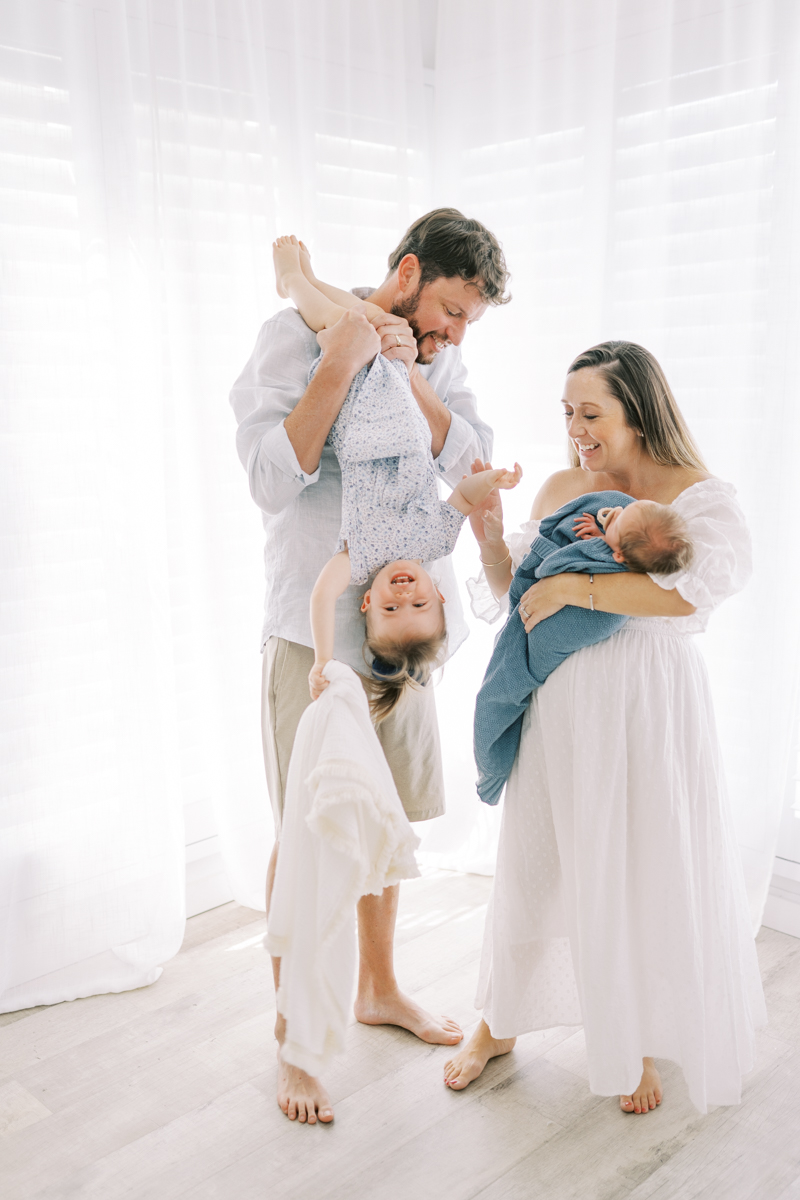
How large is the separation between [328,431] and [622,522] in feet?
1.75

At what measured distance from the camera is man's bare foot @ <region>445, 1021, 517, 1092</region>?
6.40 feet

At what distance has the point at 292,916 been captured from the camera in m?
1.53

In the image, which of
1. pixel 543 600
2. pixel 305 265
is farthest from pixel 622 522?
pixel 305 265

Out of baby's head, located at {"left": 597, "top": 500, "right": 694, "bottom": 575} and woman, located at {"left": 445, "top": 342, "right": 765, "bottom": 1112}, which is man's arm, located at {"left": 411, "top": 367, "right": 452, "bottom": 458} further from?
baby's head, located at {"left": 597, "top": 500, "right": 694, "bottom": 575}

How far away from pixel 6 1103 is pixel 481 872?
1.46m

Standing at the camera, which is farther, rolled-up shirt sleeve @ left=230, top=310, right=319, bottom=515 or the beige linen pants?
the beige linen pants

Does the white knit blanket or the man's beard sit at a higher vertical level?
the man's beard

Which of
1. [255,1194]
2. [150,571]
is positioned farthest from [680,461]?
[255,1194]

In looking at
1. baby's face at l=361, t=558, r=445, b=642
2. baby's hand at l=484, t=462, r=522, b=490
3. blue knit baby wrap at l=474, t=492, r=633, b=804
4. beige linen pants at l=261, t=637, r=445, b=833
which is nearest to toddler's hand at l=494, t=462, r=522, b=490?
baby's hand at l=484, t=462, r=522, b=490

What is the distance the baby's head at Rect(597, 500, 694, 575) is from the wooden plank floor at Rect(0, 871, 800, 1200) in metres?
1.07

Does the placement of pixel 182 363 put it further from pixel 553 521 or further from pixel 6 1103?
pixel 6 1103

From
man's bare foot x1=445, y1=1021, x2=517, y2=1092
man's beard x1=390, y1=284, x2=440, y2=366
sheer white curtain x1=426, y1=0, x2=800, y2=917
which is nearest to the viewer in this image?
man's beard x1=390, y1=284, x2=440, y2=366

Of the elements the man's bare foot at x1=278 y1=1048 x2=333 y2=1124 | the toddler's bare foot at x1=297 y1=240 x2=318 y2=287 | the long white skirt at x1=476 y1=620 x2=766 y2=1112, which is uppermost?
the toddler's bare foot at x1=297 y1=240 x2=318 y2=287

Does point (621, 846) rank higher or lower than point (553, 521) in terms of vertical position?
lower
